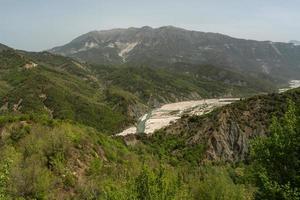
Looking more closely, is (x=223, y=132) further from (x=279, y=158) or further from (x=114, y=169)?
(x=279, y=158)

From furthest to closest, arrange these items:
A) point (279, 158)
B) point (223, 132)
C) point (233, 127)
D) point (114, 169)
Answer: point (233, 127)
point (223, 132)
point (114, 169)
point (279, 158)

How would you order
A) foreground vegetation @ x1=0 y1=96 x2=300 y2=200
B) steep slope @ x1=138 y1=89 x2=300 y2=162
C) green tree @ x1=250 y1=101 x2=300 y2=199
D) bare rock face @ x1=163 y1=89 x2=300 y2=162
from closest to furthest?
green tree @ x1=250 y1=101 x2=300 y2=199 → foreground vegetation @ x1=0 y1=96 x2=300 y2=200 → steep slope @ x1=138 y1=89 x2=300 y2=162 → bare rock face @ x1=163 y1=89 x2=300 y2=162

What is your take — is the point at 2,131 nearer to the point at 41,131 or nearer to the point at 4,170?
the point at 41,131

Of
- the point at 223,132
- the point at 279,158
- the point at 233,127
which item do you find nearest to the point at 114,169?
the point at 279,158

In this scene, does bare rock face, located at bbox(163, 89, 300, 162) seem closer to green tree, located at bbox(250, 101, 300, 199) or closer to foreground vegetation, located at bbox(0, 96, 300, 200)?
foreground vegetation, located at bbox(0, 96, 300, 200)

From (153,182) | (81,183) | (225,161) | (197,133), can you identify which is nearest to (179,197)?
(153,182)

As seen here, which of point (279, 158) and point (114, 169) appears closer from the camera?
point (279, 158)

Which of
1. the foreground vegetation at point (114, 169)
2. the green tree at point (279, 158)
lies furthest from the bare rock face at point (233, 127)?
the green tree at point (279, 158)

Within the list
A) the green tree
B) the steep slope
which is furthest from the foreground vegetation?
the steep slope

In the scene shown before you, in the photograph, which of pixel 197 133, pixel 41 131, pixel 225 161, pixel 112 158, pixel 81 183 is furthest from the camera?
pixel 197 133
